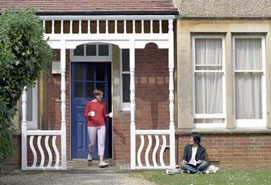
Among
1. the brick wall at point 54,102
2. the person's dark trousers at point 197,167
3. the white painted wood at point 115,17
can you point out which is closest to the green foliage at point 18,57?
the white painted wood at point 115,17

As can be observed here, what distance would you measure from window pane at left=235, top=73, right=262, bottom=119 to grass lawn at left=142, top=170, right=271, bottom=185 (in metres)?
1.62

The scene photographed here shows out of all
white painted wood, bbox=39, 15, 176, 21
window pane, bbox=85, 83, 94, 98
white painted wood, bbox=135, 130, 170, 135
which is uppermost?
white painted wood, bbox=39, 15, 176, 21

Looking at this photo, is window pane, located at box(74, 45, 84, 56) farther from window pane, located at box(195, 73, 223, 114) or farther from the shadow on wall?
window pane, located at box(195, 73, 223, 114)

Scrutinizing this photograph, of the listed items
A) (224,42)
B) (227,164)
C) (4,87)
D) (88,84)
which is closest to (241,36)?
(224,42)

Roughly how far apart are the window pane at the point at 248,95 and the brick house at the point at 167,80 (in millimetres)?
24

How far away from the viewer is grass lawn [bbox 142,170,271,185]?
1271cm

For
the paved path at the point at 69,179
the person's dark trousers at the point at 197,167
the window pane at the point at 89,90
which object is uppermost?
the window pane at the point at 89,90

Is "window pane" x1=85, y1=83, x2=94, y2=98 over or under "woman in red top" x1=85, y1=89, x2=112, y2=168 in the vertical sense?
over

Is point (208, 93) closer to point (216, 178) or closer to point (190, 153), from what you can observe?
point (190, 153)

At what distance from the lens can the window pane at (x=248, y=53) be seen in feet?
51.3

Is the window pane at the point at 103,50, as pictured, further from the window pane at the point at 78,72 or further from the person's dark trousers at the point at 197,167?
the person's dark trousers at the point at 197,167

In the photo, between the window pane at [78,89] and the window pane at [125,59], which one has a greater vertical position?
the window pane at [125,59]

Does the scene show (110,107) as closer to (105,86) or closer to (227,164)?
(105,86)

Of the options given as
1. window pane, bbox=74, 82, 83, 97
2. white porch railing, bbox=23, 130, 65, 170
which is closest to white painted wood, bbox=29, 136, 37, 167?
white porch railing, bbox=23, 130, 65, 170
